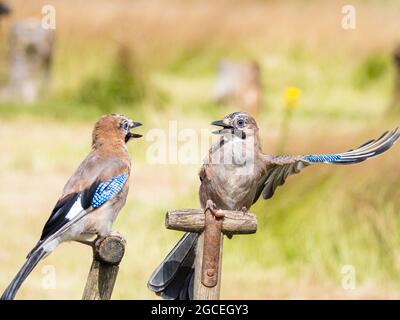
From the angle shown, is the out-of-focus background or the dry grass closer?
the out-of-focus background

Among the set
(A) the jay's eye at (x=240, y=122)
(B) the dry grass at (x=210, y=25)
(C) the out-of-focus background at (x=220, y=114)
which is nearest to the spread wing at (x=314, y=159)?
(A) the jay's eye at (x=240, y=122)

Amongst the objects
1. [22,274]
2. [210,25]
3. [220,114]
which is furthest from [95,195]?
[210,25]

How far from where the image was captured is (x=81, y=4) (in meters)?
24.0

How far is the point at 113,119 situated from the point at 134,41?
15195mm

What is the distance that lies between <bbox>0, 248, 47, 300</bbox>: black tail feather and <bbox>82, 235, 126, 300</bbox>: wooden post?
0.95 ft

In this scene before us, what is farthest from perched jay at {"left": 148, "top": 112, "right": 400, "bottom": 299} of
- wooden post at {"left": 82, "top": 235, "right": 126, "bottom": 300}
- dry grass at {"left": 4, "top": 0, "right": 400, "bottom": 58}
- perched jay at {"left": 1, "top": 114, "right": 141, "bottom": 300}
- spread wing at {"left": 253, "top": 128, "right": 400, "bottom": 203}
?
dry grass at {"left": 4, "top": 0, "right": 400, "bottom": 58}

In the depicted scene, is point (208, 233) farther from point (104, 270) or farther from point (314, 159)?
point (314, 159)

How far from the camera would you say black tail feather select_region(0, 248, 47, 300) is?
5941mm

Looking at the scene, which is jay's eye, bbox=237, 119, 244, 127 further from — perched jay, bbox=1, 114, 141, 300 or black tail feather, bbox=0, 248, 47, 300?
black tail feather, bbox=0, 248, 47, 300

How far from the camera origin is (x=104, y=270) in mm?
6277

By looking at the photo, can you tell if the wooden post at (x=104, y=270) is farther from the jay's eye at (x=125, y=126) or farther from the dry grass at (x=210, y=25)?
the dry grass at (x=210, y=25)

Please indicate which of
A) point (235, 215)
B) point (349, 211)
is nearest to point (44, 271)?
point (349, 211)

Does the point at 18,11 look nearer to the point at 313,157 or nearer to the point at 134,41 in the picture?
the point at 134,41

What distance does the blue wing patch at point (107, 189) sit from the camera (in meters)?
6.59
